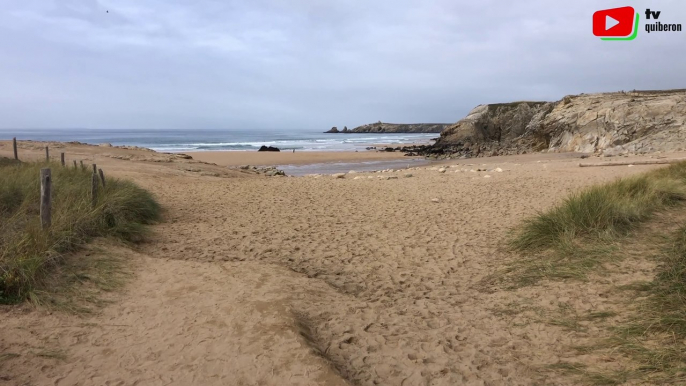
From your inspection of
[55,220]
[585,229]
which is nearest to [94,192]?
[55,220]

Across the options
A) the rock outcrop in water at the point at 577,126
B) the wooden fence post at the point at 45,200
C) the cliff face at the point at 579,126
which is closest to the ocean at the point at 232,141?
the rock outcrop in water at the point at 577,126

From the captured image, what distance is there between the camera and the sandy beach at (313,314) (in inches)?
137

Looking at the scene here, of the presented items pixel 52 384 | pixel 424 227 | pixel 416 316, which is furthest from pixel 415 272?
pixel 52 384

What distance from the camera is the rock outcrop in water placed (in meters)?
19.9

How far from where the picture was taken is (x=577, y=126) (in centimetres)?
2419

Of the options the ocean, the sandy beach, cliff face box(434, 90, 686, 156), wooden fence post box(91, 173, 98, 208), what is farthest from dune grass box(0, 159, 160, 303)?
the ocean

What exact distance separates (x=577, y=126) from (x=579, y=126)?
21cm

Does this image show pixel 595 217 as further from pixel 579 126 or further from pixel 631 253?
pixel 579 126

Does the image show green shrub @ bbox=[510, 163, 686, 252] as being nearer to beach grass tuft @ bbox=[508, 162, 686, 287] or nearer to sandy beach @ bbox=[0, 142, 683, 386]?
beach grass tuft @ bbox=[508, 162, 686, 287]

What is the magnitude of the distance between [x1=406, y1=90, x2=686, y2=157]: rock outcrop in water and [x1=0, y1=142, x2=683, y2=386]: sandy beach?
15338 millimetres

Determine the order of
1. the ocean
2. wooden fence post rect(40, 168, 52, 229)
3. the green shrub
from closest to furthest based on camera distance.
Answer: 1. wooden fence post rect(40, 168, 52, 229)
2. the green shrub
3. the ocean

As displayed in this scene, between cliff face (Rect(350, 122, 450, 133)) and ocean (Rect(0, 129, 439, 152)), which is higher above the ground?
cliff face (Rect(350, 122, 450, 133))

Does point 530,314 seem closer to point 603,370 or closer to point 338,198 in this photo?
point 603,370

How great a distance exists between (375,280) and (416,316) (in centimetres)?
121
